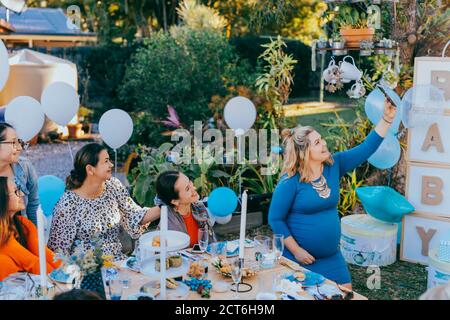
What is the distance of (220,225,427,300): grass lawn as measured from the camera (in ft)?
14.3

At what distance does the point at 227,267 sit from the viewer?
279 centimetres

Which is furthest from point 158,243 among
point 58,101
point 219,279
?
point 58,101

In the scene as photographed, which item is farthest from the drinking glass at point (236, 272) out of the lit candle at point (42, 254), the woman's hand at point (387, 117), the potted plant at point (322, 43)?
the potted plant at point (322, 43)

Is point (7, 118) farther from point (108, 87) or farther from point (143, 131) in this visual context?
point (108, 87)

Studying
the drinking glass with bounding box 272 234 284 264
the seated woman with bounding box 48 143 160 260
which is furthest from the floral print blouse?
the drinking glass with bounding box 272 234 284 264

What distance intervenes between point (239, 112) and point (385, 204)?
1.50 metres

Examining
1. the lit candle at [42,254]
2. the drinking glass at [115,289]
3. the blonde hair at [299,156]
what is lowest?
the drinking glass at [115,289]

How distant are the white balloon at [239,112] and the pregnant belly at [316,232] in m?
1.75

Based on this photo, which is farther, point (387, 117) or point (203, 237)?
point (387, 117)

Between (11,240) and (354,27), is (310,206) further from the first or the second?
(354,27)

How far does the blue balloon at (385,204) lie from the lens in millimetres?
4691

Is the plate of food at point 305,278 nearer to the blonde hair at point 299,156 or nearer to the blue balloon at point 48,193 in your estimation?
the blonde hair at point 299,156
